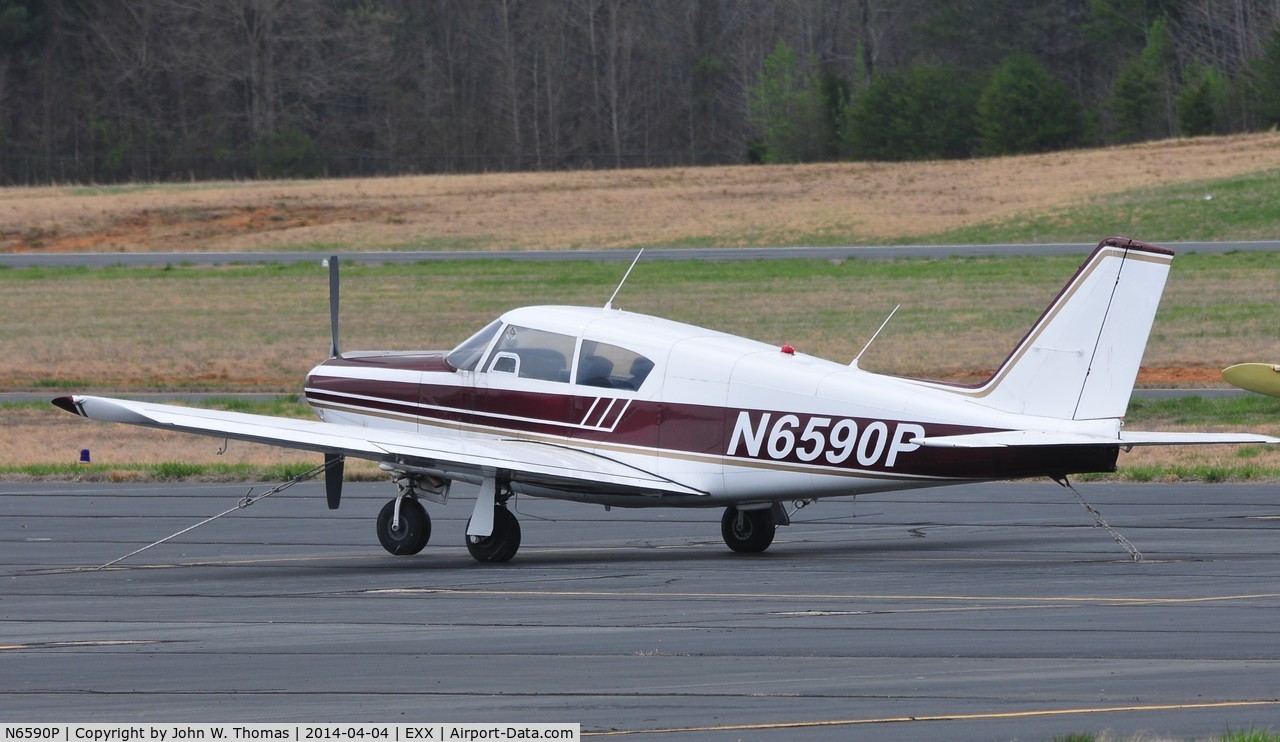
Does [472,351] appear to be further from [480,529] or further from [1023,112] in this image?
[1023,112]

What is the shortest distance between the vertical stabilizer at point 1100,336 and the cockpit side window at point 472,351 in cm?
486

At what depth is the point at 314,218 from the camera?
2539 inches

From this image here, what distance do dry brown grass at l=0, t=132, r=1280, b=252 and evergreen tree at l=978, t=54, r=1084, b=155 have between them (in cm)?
657

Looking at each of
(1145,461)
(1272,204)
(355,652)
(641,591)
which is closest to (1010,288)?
(1272,204)

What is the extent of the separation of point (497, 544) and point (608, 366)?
1.84m

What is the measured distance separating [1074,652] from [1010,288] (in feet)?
109

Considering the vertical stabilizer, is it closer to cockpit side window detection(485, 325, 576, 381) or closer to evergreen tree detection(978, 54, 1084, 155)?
cockpit side window detection(485, 325, 576, 381)

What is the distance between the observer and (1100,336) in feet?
41.9

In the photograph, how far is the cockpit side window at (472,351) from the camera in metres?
14.7

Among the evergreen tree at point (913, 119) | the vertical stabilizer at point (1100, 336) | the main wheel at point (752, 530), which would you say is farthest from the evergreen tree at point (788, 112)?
the vertical stabilizer at point (1100, 336)

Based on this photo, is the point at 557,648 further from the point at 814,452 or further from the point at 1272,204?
the point at 1272,204

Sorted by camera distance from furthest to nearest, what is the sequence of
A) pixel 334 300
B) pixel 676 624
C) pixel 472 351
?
pixel 334 300 < pixel 472 351 < pixel 676 624

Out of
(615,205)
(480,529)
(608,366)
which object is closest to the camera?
(480,529)
